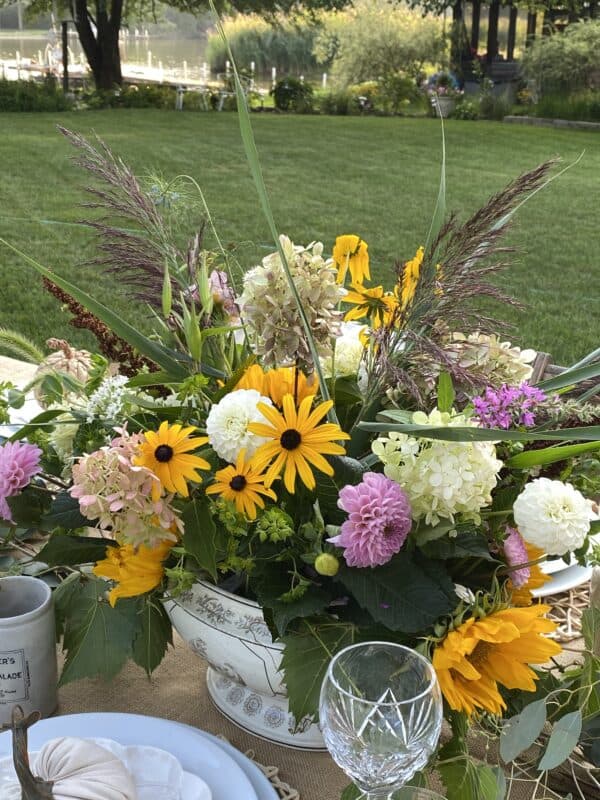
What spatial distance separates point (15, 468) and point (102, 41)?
14.9 meters

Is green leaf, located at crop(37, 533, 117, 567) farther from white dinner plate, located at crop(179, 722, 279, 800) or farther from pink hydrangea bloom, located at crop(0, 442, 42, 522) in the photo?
white dinner plate, located at crop(179, 722, 279, 800)

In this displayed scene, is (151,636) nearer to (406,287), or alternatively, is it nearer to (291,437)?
(291,437)

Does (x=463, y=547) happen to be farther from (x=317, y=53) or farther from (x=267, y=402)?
(x=317, y=53)

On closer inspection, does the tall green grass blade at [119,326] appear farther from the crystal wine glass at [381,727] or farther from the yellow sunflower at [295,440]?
the crystal wine glass at [381,727]

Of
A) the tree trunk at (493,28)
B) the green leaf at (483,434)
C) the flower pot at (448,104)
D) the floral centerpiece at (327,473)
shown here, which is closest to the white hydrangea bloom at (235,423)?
the floral centerpiece at (327,473)

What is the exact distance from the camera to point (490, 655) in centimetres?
70

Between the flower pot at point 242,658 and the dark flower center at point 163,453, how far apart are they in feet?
0.40

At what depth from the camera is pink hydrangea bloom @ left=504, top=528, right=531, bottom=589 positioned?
0.75 m

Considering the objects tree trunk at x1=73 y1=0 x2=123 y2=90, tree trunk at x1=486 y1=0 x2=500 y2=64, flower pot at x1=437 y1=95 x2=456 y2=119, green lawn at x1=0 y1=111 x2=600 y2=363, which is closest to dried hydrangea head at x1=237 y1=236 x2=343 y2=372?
green lawn at x1=0 y1=111 x2=600 y2=363

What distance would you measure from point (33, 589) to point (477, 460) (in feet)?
1.30

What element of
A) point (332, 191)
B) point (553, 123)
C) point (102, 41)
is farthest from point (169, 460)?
point (102, 41)

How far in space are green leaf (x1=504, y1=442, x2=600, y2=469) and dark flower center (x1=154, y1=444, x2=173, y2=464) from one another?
27cm

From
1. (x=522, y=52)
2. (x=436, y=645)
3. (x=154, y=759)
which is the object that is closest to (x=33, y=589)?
(x=154, y=759)

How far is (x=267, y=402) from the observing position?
0.71 meters
